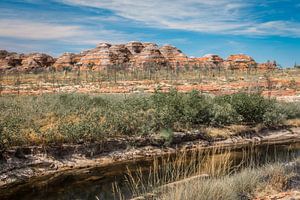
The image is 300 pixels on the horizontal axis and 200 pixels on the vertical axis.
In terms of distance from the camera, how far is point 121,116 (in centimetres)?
1553

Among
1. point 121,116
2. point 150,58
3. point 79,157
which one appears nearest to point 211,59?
point 150,58

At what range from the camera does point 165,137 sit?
15.3 metres

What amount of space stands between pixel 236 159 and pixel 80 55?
114 metres

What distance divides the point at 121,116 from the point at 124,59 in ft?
299

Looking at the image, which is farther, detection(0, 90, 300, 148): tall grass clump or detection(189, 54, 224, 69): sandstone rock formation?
detection(189, 54, 224, 69): sandstone rock formation

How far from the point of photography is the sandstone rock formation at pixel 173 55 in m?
110

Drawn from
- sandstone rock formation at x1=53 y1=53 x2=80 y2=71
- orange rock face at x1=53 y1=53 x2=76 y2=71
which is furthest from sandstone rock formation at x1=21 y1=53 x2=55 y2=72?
sandstone rock formation at x1=53 y1=53 x2=80 y2=71

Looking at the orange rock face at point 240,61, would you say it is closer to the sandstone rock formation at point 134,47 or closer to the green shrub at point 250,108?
the sandstone rock formation at point 134,47

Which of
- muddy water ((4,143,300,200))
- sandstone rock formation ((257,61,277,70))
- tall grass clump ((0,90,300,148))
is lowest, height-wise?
muddy water ((4,143,300,200))

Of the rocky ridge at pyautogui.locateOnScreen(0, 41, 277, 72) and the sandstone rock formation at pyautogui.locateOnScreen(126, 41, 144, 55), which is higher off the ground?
the sandstone rock formation at pyautogui.locateOnScreen(126, 41, 144, 55)

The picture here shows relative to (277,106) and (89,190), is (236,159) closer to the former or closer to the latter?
(89,190)

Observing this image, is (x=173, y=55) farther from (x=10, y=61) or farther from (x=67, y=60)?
(x=10, y=61)

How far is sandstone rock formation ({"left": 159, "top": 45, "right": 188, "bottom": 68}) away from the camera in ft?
361

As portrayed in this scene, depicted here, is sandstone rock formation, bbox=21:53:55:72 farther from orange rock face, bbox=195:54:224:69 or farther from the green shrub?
the green shrub
